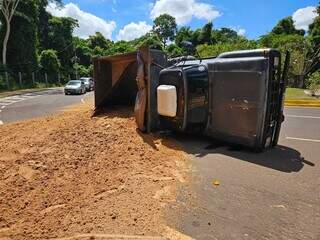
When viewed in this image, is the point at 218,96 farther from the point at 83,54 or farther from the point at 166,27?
the point at 166,27

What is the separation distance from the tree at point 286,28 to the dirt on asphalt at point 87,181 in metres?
44.9

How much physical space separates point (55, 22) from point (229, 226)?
51192 millimetres

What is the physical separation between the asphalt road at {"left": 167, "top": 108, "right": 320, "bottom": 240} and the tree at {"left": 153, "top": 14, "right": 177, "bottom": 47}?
83827 mm

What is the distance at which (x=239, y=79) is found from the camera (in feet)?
21.1

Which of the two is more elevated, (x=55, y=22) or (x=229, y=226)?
(x=55, y=22)

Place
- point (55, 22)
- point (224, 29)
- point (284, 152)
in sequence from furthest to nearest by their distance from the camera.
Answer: point (224, 29)
point (55, 22)
point (284, 152)

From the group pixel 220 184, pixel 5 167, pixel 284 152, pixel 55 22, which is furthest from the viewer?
pixel 55 22

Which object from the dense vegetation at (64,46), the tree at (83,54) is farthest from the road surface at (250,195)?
the tree at (83,54)

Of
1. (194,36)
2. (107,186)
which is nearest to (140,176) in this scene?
(107,186)

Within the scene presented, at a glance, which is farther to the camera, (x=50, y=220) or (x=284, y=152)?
(x=284, y=152)

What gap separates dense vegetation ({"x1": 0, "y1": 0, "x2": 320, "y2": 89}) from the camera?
2756 centimetres

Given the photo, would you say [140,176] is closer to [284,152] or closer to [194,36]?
[284,152]

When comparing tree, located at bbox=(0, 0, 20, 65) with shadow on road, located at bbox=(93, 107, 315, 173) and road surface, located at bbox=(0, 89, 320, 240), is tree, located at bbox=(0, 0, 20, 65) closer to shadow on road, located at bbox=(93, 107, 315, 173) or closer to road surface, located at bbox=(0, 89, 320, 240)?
shadow on road, located at bbox=(93, 107, 315, 173)

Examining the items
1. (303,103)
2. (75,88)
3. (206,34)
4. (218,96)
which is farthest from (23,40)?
(206,34)
